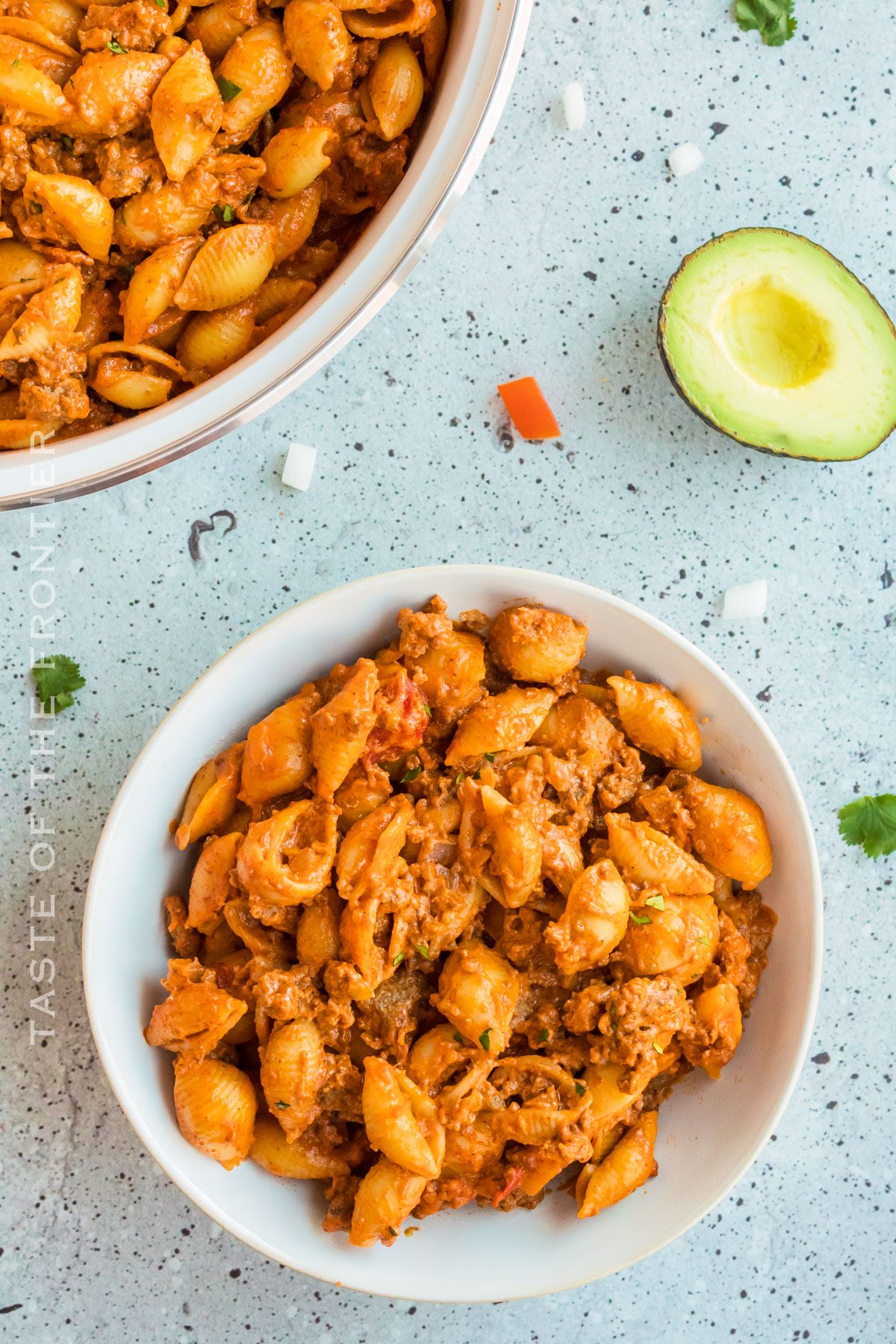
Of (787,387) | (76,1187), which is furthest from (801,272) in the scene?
(76,1187)

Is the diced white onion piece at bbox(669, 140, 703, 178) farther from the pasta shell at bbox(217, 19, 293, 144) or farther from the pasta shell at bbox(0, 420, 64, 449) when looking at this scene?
the pasta shell at bbox(0, 420, 64, 449)

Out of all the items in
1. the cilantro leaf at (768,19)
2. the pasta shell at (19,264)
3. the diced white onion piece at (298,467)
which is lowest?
the diced white onion piece at (298,467)

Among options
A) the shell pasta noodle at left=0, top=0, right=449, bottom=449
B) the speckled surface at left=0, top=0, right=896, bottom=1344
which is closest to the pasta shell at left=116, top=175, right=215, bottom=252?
the shell pasta noodle at left=0, top=0, right=449, bottom=449

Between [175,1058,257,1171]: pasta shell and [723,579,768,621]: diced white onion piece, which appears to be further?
[723,579,768,621]: diced white onion piece

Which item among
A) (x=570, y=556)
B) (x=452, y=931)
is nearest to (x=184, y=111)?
(x=570, y=556)

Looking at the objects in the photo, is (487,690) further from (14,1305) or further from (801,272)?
(14,1305)

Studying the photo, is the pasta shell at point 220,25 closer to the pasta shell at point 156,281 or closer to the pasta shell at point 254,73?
the pasta shell at point 254,73

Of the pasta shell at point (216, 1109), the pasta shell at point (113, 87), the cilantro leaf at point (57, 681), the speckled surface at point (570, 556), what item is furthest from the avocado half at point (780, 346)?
the pasta shell at point (216, 1109)
